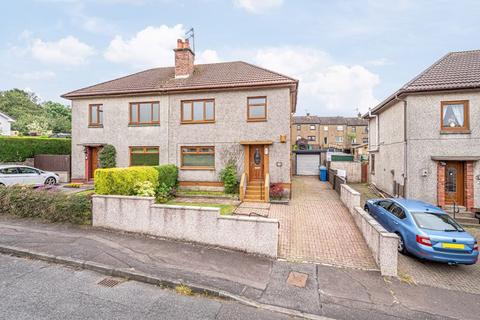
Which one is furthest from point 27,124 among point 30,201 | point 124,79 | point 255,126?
point 255,126

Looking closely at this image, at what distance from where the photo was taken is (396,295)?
5.33m

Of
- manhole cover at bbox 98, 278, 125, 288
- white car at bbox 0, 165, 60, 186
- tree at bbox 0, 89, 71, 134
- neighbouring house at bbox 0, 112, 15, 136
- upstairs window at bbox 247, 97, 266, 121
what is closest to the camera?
manhole cover at bbox 98, 278, 125, 288

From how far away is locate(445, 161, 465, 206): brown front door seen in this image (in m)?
11.7

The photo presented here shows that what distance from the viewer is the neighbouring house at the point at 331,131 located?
5506 centimetres

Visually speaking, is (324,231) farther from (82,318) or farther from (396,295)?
(82,318)

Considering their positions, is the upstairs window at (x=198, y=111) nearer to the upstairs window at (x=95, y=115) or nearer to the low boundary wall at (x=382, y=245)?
the upstairs window at (x=95, y=115)

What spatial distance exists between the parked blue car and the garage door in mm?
16928

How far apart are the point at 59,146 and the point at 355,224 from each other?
22762 mm

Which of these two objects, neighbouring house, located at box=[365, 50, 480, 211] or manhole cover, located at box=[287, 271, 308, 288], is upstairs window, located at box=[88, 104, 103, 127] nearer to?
manhole cover, located at box=[287, 271, 308, 288]

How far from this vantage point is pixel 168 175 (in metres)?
12.5

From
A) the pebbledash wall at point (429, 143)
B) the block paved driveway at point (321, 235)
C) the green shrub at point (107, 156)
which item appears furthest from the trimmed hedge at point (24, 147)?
the pebbledash wall at point (429, 143)

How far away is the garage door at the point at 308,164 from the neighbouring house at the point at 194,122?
496 inches

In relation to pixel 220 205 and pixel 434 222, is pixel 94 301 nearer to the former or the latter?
pixel 220 205

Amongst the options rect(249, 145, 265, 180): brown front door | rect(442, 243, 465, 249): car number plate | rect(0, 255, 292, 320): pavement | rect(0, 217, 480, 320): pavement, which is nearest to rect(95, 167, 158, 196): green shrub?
rect(0, 217, 480, 320): pavement
